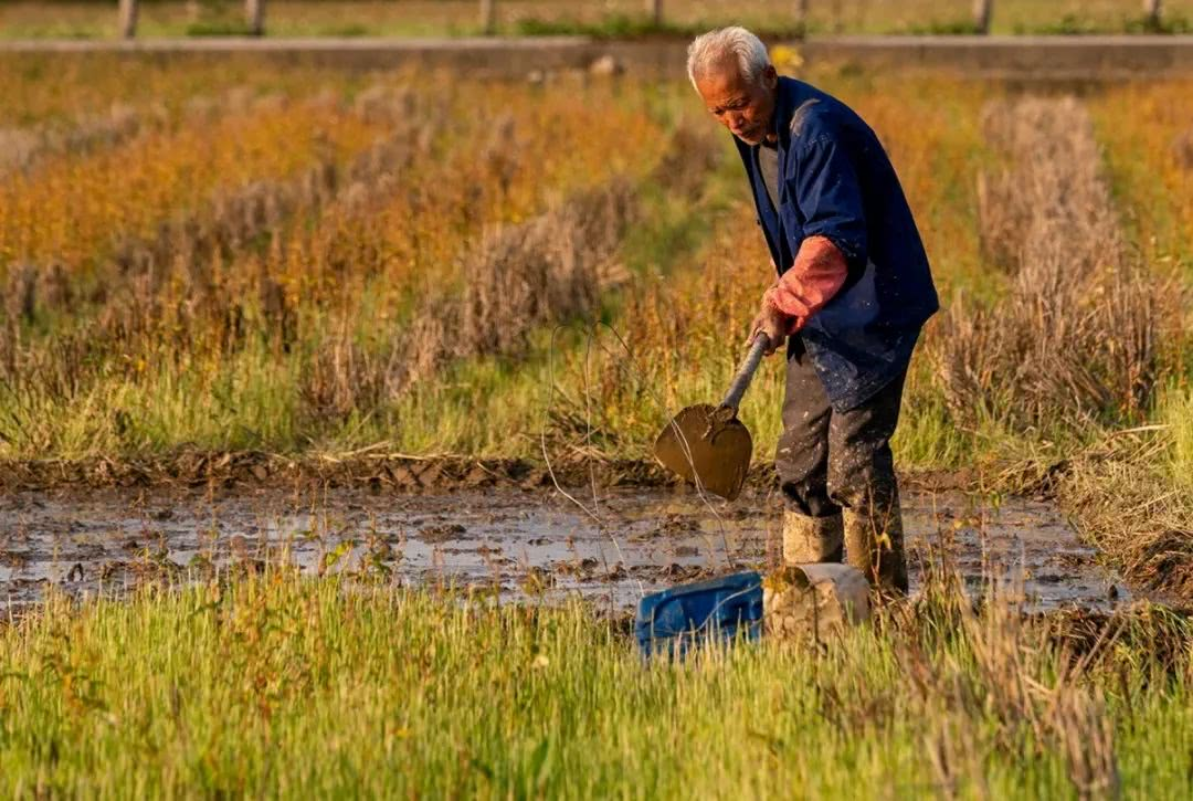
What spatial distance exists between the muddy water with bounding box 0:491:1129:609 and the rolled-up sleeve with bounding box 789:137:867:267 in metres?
1.16

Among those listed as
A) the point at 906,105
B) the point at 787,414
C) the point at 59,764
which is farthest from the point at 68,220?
the point at 906,105

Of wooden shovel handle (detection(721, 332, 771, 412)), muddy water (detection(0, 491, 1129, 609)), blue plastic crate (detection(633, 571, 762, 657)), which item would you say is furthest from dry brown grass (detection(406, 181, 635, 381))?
wooden shovel handle (detection(721, 332, 771, 412))

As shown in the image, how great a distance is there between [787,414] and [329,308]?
4.84 m

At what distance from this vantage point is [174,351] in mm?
9773

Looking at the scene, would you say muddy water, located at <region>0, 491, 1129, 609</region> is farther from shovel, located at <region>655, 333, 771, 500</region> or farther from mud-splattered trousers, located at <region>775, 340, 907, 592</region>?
shovel, located at <region>655, 333, 771, 500</region>

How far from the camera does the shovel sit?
6094 mm

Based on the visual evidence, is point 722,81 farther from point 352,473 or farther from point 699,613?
point 352,473

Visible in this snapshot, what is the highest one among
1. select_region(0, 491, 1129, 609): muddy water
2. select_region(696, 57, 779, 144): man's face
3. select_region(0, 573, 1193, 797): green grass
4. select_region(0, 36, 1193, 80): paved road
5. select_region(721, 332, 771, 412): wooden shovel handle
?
select_region(0, 36, 1193, 80): paved road

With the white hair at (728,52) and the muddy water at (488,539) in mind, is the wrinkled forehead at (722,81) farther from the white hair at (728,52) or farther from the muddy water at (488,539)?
the muddy water at (488,539)

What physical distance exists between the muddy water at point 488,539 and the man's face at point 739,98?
4.46 ft

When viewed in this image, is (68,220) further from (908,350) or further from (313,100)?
(313,100)

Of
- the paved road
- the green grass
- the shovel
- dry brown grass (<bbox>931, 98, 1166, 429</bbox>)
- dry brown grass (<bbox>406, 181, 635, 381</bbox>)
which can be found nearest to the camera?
the green grass

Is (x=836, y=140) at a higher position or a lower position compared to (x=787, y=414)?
higher

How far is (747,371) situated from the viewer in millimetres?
5742
